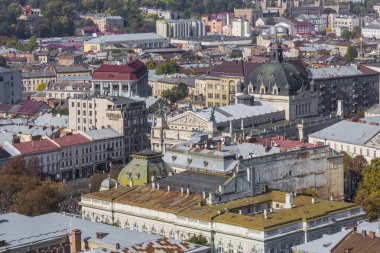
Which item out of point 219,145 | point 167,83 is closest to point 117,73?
point 167,83

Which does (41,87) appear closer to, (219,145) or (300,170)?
(219,145)

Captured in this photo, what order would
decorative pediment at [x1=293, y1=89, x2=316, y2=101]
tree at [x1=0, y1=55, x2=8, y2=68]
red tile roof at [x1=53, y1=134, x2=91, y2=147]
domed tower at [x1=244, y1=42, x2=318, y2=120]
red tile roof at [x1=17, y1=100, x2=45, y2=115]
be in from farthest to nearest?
tree at [x1=0, y1=55, x2=8, y2=68]
red tile roof at [x1=17, y1=100, x2=45, y2=115]
decorative pediment at [x1=293, y1=89, x2=316, y2=101]
domed tower at [x1=244, y1=42, x2=318, y2=120]
red tile roof at [x1=53, y1=134, x2=91, y2=147]

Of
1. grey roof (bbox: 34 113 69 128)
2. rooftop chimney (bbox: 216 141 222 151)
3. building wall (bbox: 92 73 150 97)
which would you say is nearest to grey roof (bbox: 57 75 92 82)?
building wall (bbox: 92 73 150 97)

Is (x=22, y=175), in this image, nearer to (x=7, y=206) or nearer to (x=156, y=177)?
(x=7, y=206)

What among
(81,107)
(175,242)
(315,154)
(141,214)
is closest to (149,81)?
(81,107)

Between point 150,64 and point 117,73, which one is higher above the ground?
point 117,73

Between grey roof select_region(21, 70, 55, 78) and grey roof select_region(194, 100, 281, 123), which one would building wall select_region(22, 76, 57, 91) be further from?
grey roof select_region(194, 100, 281, 123)

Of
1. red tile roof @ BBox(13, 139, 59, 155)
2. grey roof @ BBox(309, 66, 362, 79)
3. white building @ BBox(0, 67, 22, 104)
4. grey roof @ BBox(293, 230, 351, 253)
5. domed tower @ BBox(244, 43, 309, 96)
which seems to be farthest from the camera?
white building @ BBox(0, 67, 22, 104)
